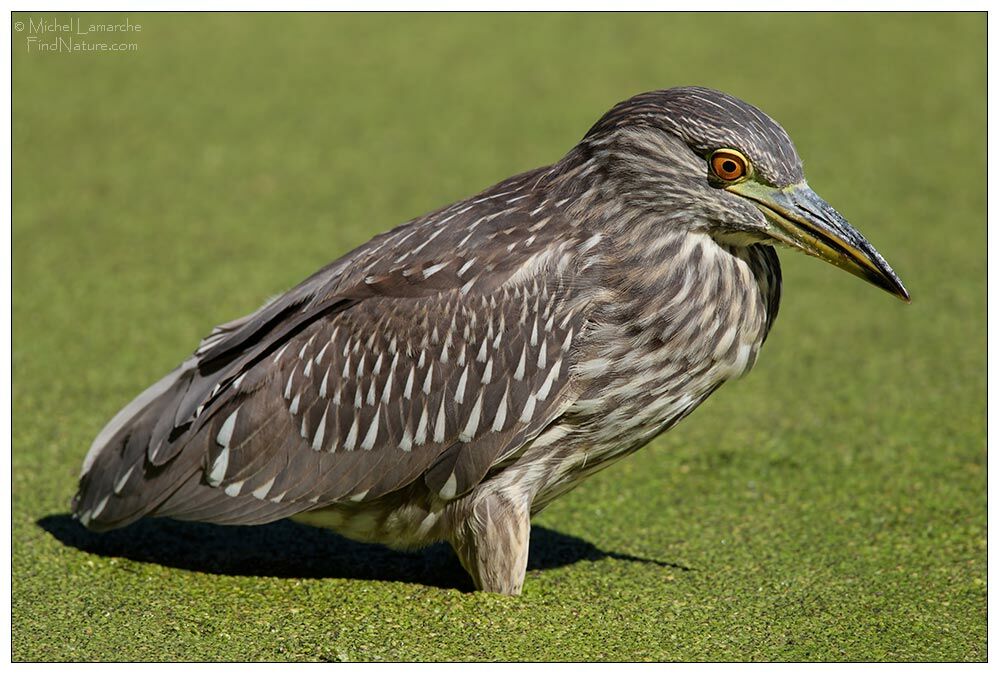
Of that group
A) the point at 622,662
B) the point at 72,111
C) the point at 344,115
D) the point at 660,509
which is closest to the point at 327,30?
the point at 344,115

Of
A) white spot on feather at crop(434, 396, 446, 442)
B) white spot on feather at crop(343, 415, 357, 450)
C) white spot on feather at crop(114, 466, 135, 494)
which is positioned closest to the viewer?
white spot on feather at crop(434, 396, 446, 442)

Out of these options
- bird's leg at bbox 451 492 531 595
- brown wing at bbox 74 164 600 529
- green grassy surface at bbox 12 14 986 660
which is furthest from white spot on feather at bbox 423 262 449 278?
green grassy surface at bbox 12 14 986 660

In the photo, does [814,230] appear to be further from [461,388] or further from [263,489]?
[263,489]

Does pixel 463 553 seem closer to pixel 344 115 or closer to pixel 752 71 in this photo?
pixel 344 115

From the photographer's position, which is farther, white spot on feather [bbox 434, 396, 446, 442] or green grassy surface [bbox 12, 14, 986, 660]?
green grassy surface [bbox 12, 14, 986, 660]

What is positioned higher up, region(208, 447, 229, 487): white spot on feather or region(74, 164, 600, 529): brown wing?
region(74, 164, 600, 529): brown wing

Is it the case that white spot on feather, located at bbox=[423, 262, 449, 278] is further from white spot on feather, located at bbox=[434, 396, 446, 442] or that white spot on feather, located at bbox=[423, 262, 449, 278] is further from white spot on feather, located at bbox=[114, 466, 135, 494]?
white spot on feather, located at bbox=[114, 466, 135, 494]

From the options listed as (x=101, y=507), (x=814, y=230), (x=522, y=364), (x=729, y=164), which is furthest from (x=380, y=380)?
(x=814, y=230)
